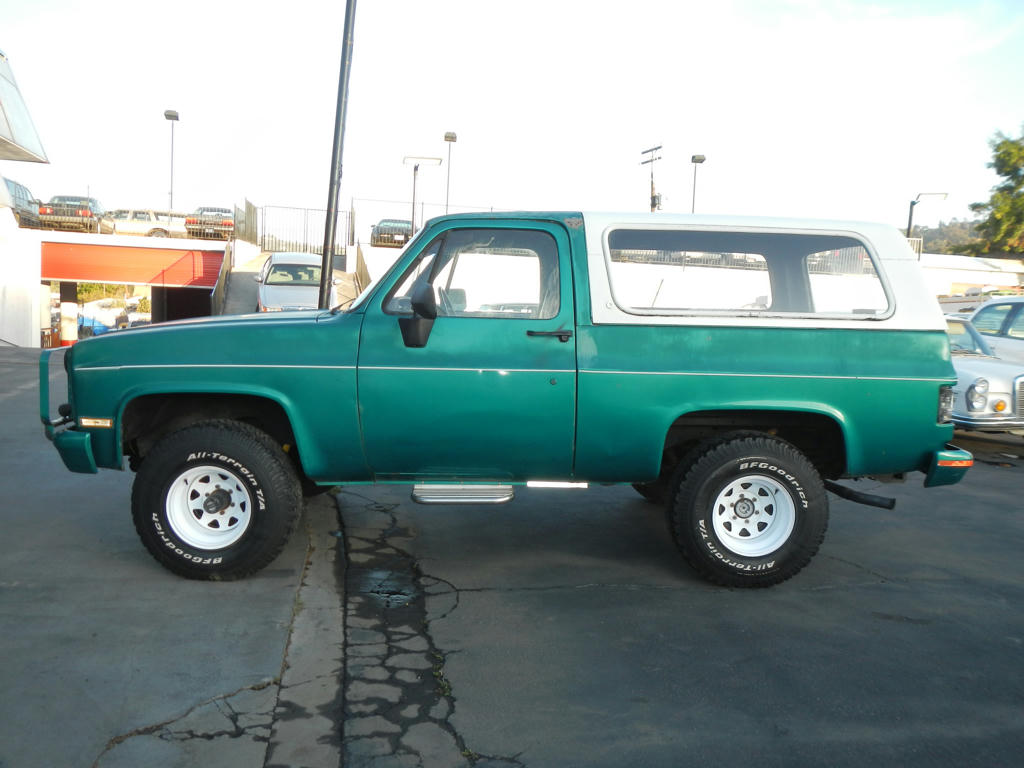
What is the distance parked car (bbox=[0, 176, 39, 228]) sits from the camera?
29516 mm

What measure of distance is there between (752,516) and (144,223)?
108 feet

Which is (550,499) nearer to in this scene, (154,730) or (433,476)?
(433,476)

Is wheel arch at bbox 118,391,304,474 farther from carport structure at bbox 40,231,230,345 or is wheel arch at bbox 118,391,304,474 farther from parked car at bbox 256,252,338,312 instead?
carport structure at bbox 40,231,230,345

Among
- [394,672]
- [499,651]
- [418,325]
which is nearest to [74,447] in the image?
[418,325]

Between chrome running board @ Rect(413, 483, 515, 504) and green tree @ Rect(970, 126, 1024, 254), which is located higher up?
green tree @ Rect(970, 126, 1024, 254)


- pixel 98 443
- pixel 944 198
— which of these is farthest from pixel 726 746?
pixel 944 198

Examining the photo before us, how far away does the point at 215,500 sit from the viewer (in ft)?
16.0

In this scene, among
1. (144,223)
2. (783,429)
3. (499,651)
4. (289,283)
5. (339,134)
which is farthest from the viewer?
(144,223)

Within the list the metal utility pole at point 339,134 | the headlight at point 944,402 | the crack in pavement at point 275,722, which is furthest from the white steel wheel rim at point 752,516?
the metal utility pole at point 339,134

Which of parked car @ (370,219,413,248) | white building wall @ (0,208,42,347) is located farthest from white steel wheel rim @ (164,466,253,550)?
parked car @ (370,219,413,248)

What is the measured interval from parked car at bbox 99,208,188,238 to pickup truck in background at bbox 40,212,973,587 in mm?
29863

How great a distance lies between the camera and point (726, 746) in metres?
3.17

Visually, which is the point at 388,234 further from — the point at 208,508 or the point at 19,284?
the point at 208,508

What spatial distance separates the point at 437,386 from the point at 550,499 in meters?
2.61
